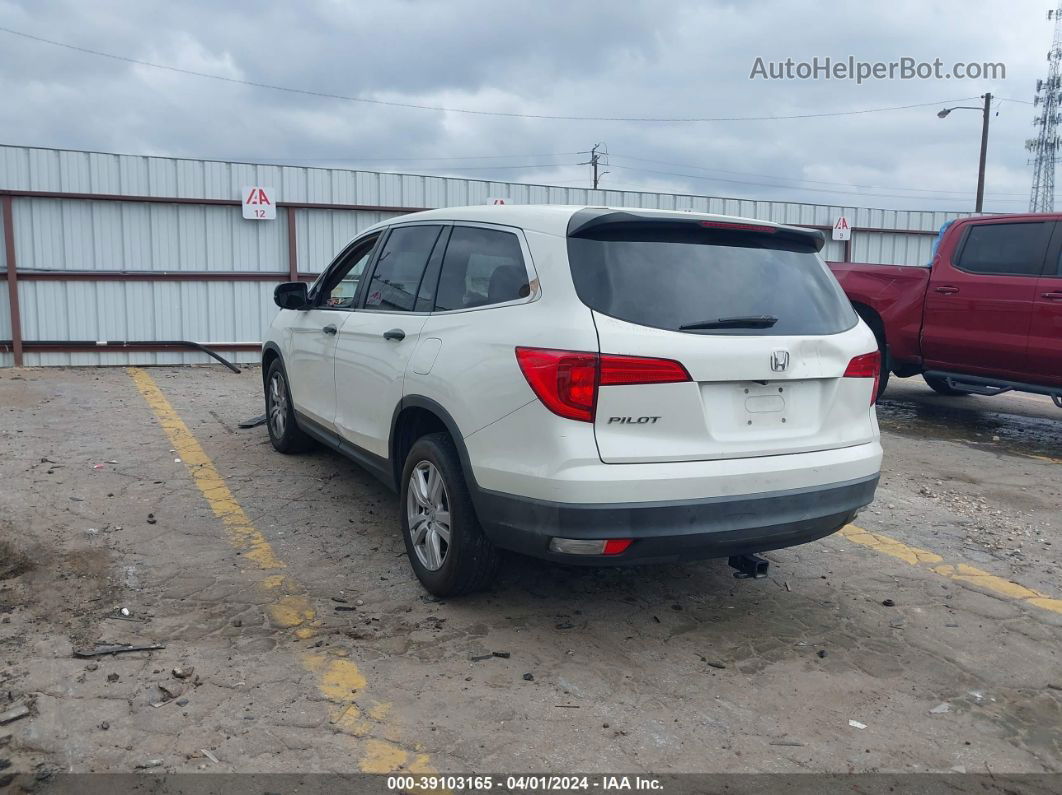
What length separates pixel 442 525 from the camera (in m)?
4.00

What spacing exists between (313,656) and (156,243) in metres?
10.5

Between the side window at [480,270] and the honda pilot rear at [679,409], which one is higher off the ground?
the side window at [480,270]

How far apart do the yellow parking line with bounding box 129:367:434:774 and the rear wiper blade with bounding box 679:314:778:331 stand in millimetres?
1832

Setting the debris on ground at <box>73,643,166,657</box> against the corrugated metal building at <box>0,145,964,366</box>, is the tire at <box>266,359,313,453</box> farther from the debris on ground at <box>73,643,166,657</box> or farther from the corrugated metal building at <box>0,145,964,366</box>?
the corrugated metal building at <box>0,145,964,366</box>

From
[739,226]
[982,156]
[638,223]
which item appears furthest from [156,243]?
[982,156]

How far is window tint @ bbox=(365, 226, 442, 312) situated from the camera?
462 cm

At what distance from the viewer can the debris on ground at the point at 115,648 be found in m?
3.54

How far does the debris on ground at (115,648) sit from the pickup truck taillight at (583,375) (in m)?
1.90

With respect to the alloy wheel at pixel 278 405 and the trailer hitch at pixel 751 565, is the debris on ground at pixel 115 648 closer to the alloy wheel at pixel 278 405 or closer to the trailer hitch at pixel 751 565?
the trailer hitch at pixel 751 565

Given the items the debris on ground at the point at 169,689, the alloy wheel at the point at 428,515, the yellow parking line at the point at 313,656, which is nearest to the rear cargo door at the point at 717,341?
the alloy wheel at the point at 428,515

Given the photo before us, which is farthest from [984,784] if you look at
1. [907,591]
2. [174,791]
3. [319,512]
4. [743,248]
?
[319,512]

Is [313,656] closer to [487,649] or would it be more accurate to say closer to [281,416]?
[487,649]

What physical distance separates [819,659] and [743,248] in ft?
5.77

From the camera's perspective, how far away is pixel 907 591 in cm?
441
